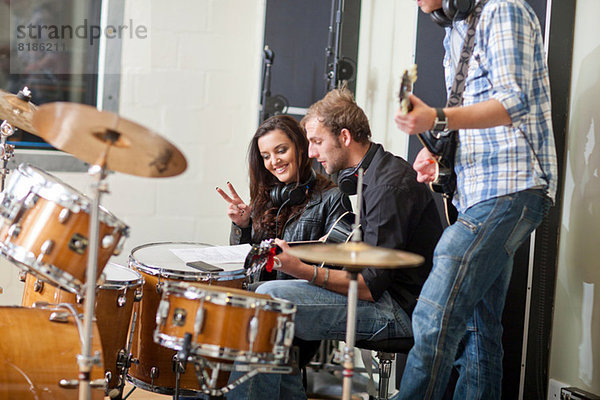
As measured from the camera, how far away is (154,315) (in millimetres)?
2439

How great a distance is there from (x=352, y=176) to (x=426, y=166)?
37cm

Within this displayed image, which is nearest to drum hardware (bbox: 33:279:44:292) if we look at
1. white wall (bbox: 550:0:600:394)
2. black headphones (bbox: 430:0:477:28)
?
black headphones (bbox: 430:0:477:28)

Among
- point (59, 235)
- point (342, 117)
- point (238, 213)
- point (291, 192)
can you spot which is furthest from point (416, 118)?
point (238, 213)

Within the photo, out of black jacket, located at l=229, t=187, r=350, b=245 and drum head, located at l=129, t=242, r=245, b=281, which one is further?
black jacket, located at l=229, t=187, r=350, b=245

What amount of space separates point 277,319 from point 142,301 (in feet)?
2.89

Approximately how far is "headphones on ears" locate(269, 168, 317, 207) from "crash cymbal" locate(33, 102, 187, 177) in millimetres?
1038

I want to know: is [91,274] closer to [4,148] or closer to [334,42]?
[4,148]

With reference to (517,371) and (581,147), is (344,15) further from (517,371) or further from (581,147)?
(517,371)

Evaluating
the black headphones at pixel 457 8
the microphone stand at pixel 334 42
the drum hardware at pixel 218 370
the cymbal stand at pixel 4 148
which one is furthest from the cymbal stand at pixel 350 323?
the microphone stand at pixel 334 42

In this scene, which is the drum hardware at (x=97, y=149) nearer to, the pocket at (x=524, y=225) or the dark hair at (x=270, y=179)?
the pocket at (x=524, y=225)

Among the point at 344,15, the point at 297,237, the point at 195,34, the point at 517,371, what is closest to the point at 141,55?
the point at 195,34

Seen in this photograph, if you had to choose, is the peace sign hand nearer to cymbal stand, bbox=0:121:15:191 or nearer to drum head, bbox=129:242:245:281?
drum head, bbox=129:242:245:281

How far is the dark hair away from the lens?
2.75 metres

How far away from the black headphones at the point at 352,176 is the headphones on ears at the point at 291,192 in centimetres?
36
